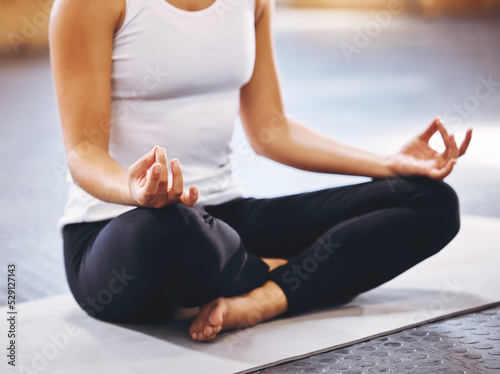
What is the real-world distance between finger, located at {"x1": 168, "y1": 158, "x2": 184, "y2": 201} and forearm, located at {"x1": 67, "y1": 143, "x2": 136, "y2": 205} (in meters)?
0.07

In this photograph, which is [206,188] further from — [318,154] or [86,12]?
[86,12]

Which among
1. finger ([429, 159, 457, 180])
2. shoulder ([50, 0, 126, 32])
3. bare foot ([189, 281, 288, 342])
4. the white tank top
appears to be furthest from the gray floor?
shoulder ([50, 0, 126, 32])

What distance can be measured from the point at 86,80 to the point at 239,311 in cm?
45

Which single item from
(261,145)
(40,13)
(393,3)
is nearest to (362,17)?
(393,3)

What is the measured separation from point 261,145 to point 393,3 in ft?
24.9

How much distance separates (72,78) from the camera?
1205mm

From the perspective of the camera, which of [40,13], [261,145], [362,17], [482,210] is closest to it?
[261,145]

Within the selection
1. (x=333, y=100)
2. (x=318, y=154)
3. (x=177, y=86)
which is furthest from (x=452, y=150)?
(x=333, y=100)

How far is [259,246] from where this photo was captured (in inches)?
56.2

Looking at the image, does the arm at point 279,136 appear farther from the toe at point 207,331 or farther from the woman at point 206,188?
the toe at point 207,331

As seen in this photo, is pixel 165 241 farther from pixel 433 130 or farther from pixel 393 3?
pixel 393 3

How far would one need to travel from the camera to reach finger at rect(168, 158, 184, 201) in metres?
0.98

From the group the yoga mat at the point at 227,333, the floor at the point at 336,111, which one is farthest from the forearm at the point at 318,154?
the floor at the point at 336,111

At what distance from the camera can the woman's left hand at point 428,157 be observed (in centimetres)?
135
